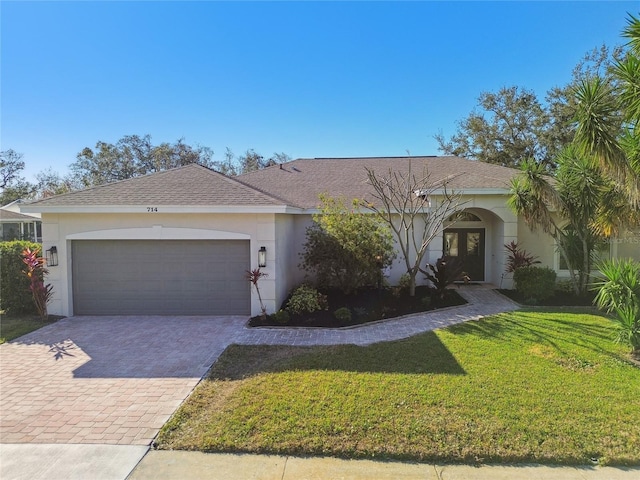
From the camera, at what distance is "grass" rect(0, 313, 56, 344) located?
8617mm

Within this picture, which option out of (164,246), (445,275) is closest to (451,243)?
(445,275)

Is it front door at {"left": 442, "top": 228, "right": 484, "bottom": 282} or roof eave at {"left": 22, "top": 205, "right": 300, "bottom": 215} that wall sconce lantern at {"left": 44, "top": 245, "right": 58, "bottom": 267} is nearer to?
roof eave at {"left": 22, "top": 205, "right": 300, "bottom": 215}

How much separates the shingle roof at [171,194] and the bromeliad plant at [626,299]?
7877 millimetres

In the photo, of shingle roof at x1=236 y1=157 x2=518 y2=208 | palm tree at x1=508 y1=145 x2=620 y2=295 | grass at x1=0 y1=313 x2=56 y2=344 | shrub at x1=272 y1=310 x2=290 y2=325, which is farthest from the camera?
shingle roof at x1=236 y1=157 x2=518 y2=208

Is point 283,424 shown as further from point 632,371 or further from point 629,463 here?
point 632,371

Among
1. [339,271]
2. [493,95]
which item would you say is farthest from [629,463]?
[493,95]

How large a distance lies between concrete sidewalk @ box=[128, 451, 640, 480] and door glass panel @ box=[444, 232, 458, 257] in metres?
12.4

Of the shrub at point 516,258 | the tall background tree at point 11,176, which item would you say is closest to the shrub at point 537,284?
the shrub at point 516,258

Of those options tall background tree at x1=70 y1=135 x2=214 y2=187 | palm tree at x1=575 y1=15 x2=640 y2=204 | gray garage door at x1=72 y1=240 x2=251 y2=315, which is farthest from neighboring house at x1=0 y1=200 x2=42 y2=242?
palm tree at x1=575 y1=15 x2=640 y2=204

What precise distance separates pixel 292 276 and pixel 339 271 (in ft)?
8.37

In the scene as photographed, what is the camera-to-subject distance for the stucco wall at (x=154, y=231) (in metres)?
10.0

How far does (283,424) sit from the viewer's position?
4.48 meters

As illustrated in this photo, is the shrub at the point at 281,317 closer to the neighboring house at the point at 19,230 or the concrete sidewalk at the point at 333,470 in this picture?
the concrete sidewalk at the point at 333,470

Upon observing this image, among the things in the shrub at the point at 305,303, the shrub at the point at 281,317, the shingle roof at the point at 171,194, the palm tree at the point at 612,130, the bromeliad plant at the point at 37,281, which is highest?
the palm tree at the point at 612,130
